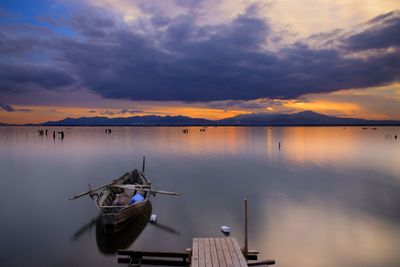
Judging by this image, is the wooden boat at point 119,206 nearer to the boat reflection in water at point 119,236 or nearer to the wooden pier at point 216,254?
the boat reflection in water at point 119,236

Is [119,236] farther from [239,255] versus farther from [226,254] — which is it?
[239,255]

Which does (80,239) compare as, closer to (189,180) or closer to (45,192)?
(45,192)

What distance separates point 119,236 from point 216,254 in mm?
9066

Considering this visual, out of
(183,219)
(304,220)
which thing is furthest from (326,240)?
(183,219)

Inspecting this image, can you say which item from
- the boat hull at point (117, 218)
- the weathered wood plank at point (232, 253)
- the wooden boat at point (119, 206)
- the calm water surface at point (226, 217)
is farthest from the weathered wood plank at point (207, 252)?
the wooden boat at point (119, 206)

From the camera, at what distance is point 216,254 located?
1237 centimetres

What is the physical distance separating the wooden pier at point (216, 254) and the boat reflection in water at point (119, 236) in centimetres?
663

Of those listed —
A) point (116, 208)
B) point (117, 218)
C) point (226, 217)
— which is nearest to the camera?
point (117, 218)

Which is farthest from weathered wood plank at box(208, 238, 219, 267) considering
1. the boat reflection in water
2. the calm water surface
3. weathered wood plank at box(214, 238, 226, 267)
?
the boat reflection in water

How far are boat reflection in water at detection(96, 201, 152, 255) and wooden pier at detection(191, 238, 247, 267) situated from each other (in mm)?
6628

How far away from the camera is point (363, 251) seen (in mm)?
17969

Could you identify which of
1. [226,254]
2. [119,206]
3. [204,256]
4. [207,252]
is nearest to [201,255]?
[204,256]

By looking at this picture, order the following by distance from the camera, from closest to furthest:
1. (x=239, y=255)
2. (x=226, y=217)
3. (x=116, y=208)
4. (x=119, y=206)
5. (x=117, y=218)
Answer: (x=239, y=255) → (x=117, y=218) → (x=119, y=206) → (x=116, y=208) → (x=226, y=217)

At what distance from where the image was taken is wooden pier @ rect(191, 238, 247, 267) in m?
11.6
